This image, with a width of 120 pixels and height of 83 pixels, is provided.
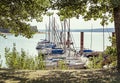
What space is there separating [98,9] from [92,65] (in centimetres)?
946

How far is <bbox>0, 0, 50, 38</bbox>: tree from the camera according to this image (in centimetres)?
1518

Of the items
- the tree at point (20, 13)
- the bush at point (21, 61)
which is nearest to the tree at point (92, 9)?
the tree at point (20, 13)

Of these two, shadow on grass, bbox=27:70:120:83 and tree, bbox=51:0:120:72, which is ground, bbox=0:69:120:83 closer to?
shadow on grass, bbox=27:70:120:83

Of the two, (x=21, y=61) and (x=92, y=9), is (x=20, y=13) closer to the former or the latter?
(x=92, y=9)

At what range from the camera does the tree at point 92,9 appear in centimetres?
1536

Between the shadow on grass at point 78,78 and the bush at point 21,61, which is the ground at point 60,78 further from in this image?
the bush at point 21,61

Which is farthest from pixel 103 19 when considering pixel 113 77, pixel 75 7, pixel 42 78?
pixel 42 78

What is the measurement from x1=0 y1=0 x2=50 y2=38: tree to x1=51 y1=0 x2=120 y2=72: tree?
95 cm

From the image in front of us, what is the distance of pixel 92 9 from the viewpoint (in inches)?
681

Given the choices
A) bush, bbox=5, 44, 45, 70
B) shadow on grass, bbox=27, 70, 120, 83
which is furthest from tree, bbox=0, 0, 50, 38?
bush, bbox=5, 44, 45, 70

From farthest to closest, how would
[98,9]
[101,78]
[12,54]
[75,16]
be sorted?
[12,54], [75,16], [98,9], [101,78]

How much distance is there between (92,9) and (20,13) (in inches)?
159

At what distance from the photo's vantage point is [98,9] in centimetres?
1712

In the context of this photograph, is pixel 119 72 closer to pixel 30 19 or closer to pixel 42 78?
pixel 42 78
